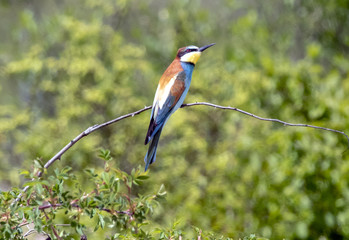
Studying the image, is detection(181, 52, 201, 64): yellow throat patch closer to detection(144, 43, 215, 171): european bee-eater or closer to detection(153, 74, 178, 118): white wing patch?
detection(144, 43, 215, 171): european bee-eater

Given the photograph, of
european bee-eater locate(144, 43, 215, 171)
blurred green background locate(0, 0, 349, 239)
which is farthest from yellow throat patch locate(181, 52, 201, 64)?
blurred green background locate(0, 0, 349, 239)

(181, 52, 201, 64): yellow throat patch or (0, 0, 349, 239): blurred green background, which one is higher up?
(0, 0, 349, 239): blurred green background

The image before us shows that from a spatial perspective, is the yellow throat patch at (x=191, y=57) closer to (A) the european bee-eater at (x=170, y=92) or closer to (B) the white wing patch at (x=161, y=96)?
(A) the european bee-eater at (x=170, y=92)

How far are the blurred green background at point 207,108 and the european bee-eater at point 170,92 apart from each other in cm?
116

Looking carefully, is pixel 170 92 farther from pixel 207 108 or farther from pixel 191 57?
pixel 207 108

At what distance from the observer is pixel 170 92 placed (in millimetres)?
1503

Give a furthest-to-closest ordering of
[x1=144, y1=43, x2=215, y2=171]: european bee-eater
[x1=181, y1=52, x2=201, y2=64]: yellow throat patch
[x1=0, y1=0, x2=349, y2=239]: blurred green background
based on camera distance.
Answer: [x1=0, y1=0, x2=349, y2=239]: blurred green background, [x1=181, y1=52, x2=201, y2=64]: yellow throat patch, [x1=144, y1=43, x2=215, y2=171]: european bee-eater

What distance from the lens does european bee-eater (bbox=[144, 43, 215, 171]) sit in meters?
1.37

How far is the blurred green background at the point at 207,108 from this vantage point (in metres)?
2.99

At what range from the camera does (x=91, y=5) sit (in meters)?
5.04

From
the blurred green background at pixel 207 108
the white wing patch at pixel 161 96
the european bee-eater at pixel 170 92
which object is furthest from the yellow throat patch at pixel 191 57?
the blurred green background at pixel 207 108

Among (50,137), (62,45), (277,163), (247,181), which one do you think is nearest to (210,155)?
(247,181)

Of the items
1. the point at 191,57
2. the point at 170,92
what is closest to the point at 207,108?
the point at 191,57

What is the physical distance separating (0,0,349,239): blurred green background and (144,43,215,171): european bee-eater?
116 centimetres
